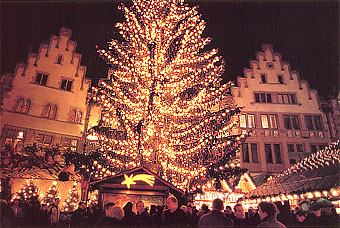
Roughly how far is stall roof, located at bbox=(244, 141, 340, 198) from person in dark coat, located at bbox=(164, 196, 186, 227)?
5584mm

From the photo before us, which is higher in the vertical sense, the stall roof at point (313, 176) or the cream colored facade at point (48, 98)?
the cream colored facade at point (48, 98)

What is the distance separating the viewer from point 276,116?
21734 mm

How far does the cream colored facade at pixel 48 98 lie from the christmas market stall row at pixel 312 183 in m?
15.0

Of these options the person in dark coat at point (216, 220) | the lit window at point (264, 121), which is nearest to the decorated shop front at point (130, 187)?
the person in dark coat at point (216, 220)

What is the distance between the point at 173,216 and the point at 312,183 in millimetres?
6688

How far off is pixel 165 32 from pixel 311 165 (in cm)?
1119

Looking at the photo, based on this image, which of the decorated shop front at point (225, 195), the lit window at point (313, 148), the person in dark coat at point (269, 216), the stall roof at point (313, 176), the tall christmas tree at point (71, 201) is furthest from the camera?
the lit window at point (313, 148)

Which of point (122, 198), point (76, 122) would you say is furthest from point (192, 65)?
point (76, 122)

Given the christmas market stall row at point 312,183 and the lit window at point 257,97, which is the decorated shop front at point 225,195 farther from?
the lit window at point 257,97

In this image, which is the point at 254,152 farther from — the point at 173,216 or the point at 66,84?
the point at 66,84

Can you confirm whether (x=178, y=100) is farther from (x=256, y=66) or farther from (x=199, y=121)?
(x=256, y=66)

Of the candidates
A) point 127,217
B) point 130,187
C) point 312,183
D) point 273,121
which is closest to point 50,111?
point 130,187

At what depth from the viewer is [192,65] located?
14008mm

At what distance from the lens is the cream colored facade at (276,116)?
2028 cm
